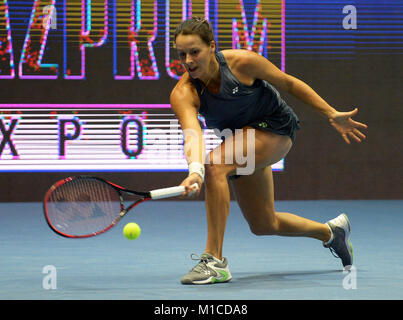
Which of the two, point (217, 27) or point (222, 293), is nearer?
point (222, 293)

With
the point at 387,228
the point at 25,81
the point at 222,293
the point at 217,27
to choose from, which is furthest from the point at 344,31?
the point at 222,293

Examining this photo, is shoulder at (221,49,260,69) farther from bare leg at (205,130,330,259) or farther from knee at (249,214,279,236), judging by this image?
knee at (249,214,279,236)

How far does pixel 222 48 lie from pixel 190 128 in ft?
14.6

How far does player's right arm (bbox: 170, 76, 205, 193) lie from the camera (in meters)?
3.20

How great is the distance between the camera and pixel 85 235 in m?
3.15

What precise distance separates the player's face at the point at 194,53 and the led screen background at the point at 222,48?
4.36 m

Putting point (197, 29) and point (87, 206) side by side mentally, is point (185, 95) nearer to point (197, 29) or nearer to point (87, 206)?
point (197, 29)

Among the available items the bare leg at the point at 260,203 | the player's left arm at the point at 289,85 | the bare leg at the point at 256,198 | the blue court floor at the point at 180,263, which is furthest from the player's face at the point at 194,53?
the blue court floor at the point at 180,263

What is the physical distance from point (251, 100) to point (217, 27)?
424 cm

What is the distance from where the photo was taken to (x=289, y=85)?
3672 mm

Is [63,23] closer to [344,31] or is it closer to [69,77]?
[69,77]

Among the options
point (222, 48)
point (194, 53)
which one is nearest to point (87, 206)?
point (194, 53)

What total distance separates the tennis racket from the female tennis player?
0.35m

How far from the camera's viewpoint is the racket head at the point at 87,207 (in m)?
3.17
